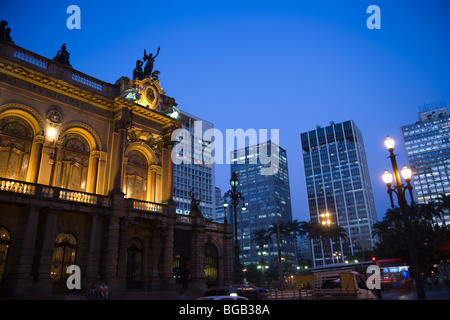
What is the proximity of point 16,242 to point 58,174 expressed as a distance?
5983mm

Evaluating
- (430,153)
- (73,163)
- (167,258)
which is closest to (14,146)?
(73,163)

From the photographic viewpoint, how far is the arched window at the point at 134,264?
26.4 metres

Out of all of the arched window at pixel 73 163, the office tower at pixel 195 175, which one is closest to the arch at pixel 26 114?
the arched window at pixel 73 163

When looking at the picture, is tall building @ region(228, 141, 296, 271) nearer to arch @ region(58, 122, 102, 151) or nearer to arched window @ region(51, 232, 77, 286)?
arch @ region(58, 122, 102, 151)

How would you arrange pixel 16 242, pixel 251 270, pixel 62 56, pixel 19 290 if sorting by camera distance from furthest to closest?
pixel 251 270 < pixel 62 56 < pixel 16 242 < pixel 19 290

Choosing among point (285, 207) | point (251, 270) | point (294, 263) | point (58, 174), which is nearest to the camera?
point (58, 174)

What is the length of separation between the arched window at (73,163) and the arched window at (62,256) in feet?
13.7

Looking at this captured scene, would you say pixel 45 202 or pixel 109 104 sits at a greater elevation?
pixel 109 104

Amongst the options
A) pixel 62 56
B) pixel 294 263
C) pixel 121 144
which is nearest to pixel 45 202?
pixel 121 144

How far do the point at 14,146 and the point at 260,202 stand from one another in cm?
15345

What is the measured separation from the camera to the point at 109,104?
1116 inches

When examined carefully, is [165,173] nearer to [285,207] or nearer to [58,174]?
[58,174]

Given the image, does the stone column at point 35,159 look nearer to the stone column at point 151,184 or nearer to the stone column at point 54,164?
the stone column at point 54,164

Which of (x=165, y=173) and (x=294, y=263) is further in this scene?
(x=294, y=263)
